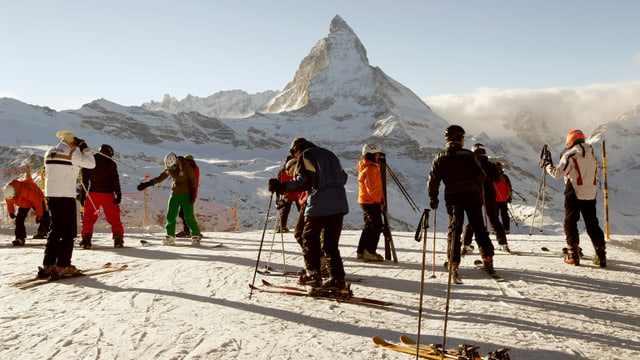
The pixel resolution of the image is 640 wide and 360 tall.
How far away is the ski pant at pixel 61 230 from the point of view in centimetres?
624

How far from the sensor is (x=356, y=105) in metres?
197

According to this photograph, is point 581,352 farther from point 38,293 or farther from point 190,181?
point 190,181

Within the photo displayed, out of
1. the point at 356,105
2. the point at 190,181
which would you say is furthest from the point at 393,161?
the point at 190,181

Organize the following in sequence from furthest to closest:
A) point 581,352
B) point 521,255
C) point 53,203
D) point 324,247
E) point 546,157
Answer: point 521,255
point 546,157
point 53,203
point 324,247
point 581,352

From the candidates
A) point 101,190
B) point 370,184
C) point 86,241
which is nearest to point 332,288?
point 370,184

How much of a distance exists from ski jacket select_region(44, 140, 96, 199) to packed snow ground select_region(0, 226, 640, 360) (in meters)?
1.27

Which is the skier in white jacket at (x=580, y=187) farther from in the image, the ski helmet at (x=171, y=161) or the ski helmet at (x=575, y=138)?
the ski helmet at (x=171, y=161)

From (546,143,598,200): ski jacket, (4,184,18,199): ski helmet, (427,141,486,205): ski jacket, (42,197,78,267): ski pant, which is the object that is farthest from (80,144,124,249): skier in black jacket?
(546,143,598,200): ski jacket

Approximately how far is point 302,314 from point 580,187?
16.4ft

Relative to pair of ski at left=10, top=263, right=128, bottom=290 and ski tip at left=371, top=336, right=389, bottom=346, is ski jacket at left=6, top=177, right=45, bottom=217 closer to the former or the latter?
pair of ski at left=10, top=263, right=128, bottom=290

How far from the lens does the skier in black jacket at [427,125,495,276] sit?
20.4 ft

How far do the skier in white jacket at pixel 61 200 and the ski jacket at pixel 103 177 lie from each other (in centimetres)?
282

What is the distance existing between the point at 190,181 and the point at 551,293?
295 inches

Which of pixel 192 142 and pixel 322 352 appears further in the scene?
pixel 192 142
